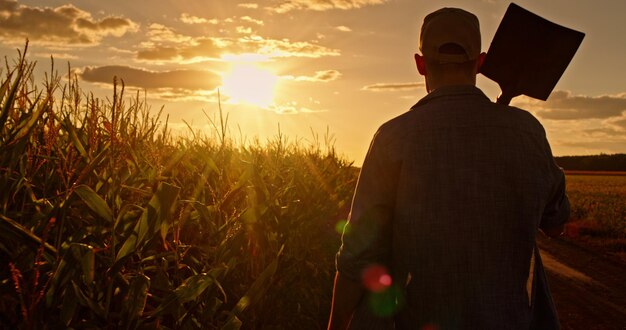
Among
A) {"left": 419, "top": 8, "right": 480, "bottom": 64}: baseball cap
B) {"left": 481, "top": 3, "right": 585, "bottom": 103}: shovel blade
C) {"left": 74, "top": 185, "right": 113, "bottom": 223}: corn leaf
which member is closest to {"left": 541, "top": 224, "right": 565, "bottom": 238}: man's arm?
{"left": 481, "top": 3, "right": 585, "bottom": 103}: shovel blade

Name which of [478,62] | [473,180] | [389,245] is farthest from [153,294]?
[478,62]

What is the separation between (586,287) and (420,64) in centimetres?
791

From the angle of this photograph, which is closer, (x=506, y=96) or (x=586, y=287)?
(x=506, y=96)

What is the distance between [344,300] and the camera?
2115 mm

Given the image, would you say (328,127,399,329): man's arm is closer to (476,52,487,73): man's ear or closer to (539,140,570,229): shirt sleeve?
(476,52,487,73): man's ear

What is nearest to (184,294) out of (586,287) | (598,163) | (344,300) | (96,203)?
(96,203)

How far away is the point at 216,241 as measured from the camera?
3490 mm

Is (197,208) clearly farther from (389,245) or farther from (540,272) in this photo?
(540,272)

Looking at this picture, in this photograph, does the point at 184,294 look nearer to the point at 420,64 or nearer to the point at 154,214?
the point at 154,214

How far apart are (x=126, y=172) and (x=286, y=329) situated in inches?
69.8

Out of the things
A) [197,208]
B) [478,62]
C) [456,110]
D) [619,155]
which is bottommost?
[619,155]

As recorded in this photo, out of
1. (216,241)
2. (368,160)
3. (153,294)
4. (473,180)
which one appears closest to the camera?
(473,180)

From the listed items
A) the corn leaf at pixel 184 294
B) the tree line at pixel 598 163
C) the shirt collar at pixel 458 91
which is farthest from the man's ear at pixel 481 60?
the tree line at pixel 598 163

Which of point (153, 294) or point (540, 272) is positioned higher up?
point (540, 272)
